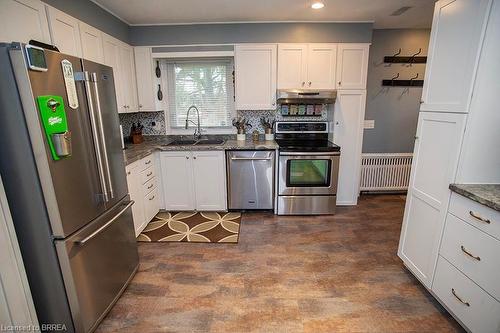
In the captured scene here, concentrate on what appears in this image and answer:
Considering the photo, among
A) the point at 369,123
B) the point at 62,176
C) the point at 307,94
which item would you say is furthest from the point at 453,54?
the point at 62,176

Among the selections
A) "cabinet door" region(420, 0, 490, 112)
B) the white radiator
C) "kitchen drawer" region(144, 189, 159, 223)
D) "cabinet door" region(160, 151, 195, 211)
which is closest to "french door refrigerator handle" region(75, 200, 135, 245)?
"kitchen drawer" region(144, 189, 159, 223)

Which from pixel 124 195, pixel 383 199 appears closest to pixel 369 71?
pixel 383 199

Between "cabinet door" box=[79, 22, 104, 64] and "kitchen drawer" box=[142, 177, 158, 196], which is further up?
"cabinet door" box=[79, 22, 104, 64]

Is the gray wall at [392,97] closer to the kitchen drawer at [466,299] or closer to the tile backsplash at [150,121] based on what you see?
the kitchen drawer at [466,299]

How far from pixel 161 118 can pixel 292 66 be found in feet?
6.96

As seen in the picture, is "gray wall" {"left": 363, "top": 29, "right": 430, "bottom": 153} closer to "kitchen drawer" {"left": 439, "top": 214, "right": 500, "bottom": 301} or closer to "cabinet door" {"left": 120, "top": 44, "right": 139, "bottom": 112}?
"kitchen drawer" {"left": 439, "top": 214, "right": 500, "bottom": 301}

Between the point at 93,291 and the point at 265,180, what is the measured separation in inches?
86.9

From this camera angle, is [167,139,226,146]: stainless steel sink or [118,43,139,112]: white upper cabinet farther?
[167,139,226,146]: stainless steel sink

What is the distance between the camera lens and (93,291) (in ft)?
5.29

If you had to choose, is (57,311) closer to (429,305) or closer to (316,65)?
(429,305)

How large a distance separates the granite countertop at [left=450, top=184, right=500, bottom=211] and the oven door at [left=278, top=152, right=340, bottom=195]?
5.20ft

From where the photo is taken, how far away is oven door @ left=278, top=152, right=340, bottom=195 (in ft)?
10.3

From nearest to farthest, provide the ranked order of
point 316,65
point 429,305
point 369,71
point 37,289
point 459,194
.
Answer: point 37,289
point 459,194
point 429,305
point 316,65
point 369,71

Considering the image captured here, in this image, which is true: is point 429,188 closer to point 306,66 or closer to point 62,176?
point 306,66
